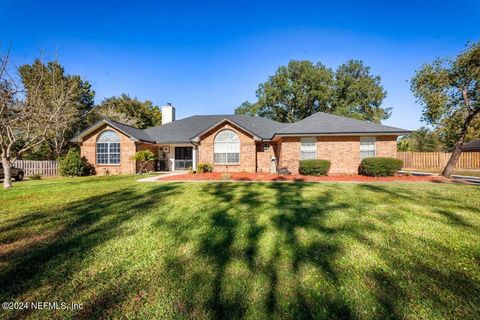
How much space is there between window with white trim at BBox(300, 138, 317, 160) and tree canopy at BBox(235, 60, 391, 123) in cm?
2165

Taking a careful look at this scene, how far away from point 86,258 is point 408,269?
550cm

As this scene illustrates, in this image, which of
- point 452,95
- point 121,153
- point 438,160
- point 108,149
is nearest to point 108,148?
Answer: point 108,149

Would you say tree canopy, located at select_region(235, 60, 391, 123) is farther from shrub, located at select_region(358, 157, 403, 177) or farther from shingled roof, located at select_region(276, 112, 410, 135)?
shrub, located at select_region(358, 157, 403, 177)

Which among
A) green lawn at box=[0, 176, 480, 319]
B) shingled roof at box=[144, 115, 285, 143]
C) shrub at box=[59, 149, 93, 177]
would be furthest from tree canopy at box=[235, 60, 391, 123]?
green lawn at box=[0, 176, 480, 319]

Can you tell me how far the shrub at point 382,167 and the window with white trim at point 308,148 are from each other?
361 cm

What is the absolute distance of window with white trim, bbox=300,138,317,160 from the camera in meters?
16.3

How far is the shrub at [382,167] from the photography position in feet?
45.5

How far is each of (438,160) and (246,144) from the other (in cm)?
2337

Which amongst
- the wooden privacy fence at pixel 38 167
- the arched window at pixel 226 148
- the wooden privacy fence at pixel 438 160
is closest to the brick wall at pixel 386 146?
the arched window at pixel 226 148

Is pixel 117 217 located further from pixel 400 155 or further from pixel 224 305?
pixel 400 155

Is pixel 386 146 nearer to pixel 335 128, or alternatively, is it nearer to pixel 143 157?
pixel 335 128

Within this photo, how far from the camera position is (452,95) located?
14.4 metres

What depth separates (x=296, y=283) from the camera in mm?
3170

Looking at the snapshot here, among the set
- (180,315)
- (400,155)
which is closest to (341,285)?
(180,315)
